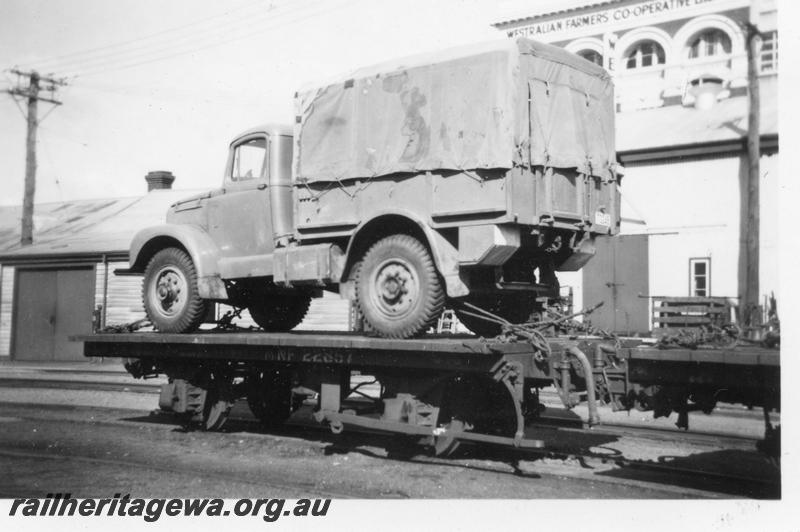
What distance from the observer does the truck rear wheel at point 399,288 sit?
329 inches

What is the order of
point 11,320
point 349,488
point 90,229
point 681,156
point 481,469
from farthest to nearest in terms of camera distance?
1. point 90,229
2. point 11,320
3. point 681,156
4. point 481,469
5. point 349,488

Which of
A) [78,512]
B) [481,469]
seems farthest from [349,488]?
[78,512]

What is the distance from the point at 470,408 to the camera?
8688 millimetres

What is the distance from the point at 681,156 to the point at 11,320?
2118 centimetres

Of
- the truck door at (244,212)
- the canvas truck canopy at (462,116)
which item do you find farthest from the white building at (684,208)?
the truck door at (244,212)

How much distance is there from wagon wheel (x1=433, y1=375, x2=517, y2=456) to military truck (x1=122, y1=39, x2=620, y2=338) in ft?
2.45

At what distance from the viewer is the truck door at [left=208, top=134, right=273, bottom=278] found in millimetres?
10125

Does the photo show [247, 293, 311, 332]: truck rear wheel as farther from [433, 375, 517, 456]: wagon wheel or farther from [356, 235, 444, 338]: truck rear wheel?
[433, 375, 517, 456]: wagon wheel

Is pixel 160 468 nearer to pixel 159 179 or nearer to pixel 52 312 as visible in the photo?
pixel 52 312

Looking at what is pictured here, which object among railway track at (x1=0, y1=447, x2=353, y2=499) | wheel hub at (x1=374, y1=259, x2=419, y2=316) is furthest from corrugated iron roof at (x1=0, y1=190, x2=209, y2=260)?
wheel hub at (x1=374, y1=259, x2=419, y2=316)

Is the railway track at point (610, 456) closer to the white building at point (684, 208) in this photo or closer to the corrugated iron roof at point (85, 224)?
the white building at point (684, 208)

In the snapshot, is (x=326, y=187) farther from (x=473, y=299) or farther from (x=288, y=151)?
(x=473, y=299)

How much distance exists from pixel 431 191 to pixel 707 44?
3261 cm

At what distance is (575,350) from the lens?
7.48 m
